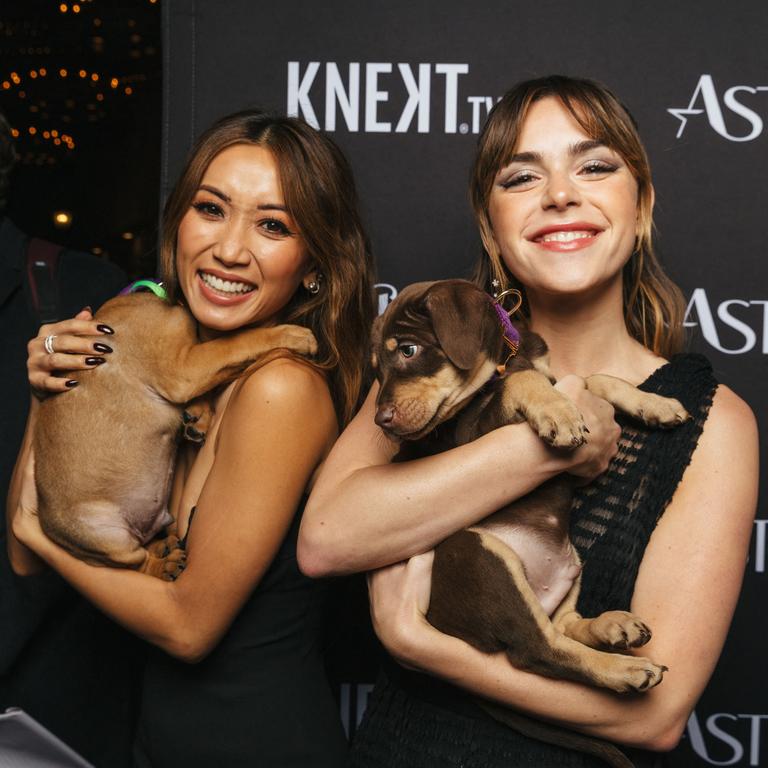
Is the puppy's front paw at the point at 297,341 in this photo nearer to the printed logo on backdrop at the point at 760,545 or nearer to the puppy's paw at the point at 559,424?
the puppy's paw at the point at 559,424

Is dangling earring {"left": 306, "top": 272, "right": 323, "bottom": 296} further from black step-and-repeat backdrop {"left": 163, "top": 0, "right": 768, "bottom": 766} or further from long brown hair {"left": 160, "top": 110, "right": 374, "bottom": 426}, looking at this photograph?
black step-and-repeat backdrop {"left": 163, "top": 0, "right": 768, "bottom": 766}

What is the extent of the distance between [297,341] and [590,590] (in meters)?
0.95

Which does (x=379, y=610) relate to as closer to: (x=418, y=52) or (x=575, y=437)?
(x=575, y=437)

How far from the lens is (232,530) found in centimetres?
201

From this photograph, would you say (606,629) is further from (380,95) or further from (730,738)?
(380,95)

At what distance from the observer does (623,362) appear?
220 centimetres

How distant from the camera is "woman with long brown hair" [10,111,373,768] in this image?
2.03 metres

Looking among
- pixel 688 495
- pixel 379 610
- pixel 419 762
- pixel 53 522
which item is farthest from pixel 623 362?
pixel 53 522

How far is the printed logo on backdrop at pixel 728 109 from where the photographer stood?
2967 mm

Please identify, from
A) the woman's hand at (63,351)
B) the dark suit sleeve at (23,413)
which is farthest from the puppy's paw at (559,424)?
the dark suit sleeve at (23,413)

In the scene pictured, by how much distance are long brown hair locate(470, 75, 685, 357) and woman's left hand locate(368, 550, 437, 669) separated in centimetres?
81

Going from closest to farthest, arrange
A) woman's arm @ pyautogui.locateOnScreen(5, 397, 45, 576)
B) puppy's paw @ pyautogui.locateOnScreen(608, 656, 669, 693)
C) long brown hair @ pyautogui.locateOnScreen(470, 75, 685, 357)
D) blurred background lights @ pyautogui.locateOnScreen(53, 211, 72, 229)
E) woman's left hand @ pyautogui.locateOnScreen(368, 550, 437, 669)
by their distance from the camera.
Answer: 1. puppy's paw @ pyautogui.locateOnScreen(608, 656, 669, 693)
2. woman's left hand @ pyautogui.locateOnScreen(368, 550, 437, 669)
3. long brown hair @ pyautogui.locateOnScreen(470, 75, 685, 357)
4. woman's arm @ pyautogui.locateOnScreen(5, 397, 45, 576)
5. blurred background lights @ pyautogui.locateOnScreen(53, 211, 72, 229)

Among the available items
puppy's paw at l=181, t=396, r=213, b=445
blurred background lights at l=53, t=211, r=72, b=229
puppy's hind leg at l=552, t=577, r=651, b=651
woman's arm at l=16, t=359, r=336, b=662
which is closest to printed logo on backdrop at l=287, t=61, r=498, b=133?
puppy's paw at l=181, t=396, r=213, b=445

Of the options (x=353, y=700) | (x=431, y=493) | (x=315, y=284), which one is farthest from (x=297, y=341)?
(x=353, y=700)
